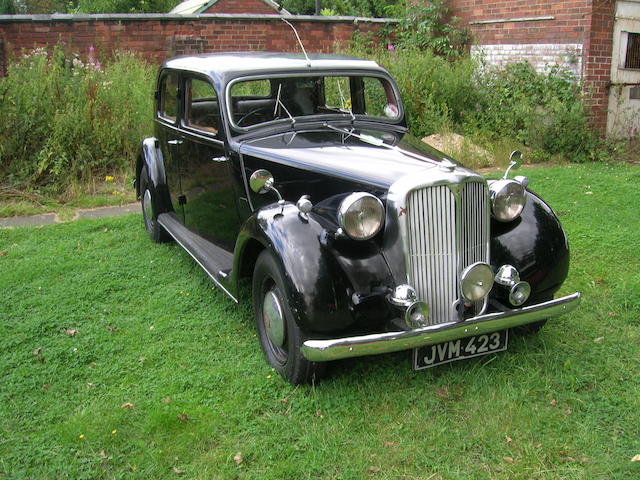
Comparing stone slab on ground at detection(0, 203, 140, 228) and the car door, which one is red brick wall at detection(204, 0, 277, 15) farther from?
the car door

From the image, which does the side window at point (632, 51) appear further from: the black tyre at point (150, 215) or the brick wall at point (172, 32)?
the black tyre at point (150, 215)

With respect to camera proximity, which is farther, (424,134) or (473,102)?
(473,102)

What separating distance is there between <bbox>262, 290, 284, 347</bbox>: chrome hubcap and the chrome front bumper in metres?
0.37

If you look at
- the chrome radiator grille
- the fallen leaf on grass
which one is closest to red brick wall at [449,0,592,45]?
the chrome radiator grille

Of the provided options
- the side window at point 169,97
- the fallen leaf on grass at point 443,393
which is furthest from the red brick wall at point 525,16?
the fallen leaf on grass at point 443,393

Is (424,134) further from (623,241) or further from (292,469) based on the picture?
(292,469)

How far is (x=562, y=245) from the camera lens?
3.32m

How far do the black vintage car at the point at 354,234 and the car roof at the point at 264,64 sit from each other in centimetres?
1

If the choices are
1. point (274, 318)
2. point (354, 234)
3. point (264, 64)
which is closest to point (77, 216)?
point (264, 64)

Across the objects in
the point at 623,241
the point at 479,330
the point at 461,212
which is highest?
the point at 461,212

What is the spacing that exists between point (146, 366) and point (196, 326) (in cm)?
53

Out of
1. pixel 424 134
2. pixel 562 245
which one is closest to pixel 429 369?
pixel 562 245

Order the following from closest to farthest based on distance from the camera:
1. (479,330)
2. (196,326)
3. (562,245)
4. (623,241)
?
(479,330) < (562,245) < (196,326) < (623,241)

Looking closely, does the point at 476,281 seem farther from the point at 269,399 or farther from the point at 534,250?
the point at 269,399
